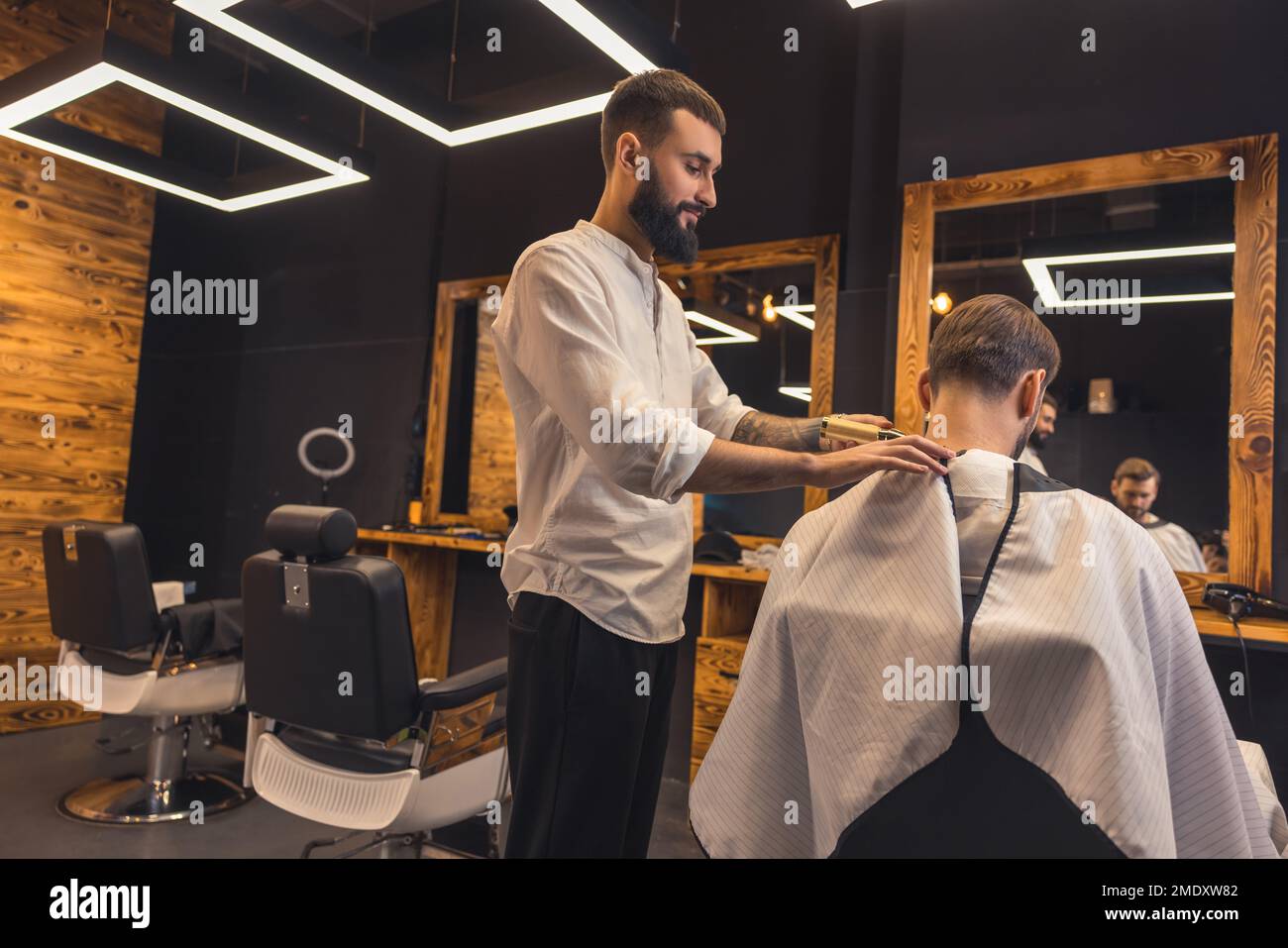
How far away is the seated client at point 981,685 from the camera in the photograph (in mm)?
925

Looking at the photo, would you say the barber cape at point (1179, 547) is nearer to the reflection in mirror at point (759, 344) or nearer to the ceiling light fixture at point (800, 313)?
the reflection in mirror at point (759, 344)

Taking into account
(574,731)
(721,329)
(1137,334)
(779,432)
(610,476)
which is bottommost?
(574,731)

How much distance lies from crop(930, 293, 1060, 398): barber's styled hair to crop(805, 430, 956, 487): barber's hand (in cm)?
16

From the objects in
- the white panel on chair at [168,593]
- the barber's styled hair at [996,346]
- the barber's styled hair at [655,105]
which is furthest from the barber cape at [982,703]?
the white panel on chair at [168,593]

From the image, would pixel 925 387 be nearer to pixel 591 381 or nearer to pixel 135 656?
pixel 591 381

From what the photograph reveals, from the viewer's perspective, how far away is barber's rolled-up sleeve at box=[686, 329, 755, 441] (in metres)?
1.61

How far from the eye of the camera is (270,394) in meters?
5.04

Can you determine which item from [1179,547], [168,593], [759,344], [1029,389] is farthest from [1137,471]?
[168,593]

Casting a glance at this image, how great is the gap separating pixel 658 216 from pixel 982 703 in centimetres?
86

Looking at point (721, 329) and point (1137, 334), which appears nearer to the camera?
point (1137, 334)

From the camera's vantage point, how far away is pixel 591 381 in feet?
3.80

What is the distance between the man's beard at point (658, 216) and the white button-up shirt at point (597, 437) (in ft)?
0.15
